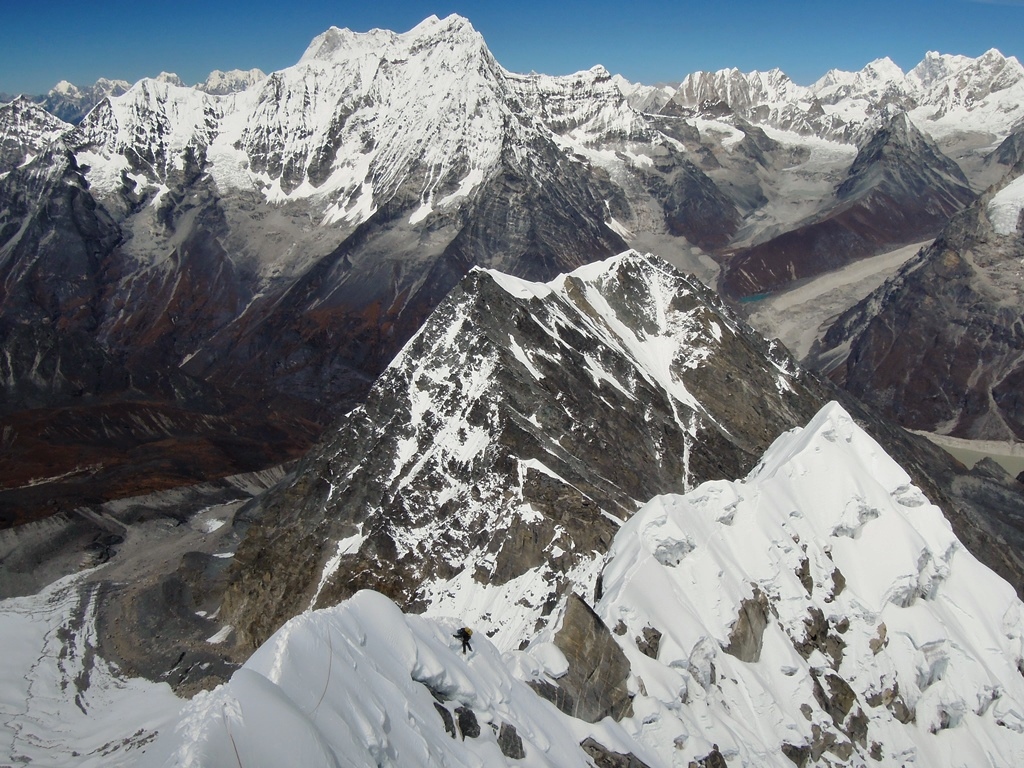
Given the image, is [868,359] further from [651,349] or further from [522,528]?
[522,528]

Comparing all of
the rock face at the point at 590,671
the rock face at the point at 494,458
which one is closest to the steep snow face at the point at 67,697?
the rock face at the point at 494,458

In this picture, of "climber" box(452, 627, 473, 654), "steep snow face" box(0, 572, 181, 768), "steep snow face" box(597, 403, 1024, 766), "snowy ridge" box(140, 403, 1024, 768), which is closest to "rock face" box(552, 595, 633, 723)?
"snowy ridge" box(140, 403, 1024, 768)

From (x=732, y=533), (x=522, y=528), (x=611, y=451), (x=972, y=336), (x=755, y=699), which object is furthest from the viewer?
(x=972, y=336)

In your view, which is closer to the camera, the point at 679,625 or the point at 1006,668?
the point at 679,625

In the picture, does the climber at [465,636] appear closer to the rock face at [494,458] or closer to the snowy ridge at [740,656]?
the snowy ridge at [740,656]

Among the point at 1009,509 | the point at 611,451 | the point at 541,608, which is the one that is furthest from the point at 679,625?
the point at 1009,509

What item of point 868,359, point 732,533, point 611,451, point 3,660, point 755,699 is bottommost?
point 3,660

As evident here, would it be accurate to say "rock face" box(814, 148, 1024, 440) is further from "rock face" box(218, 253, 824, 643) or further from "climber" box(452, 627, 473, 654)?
"climber" box(452, 627, 473, 654)

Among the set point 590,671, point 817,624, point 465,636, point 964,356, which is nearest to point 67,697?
point 465,636
